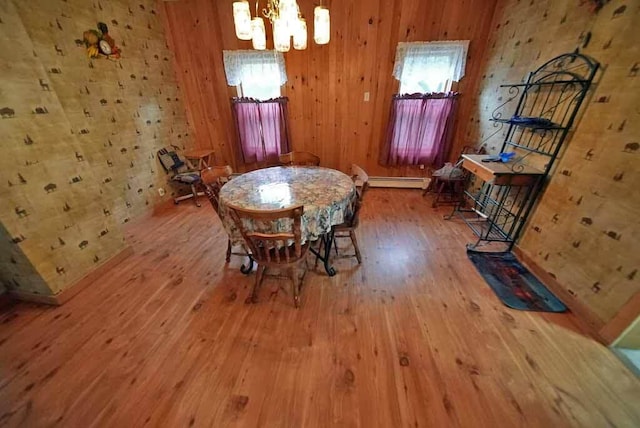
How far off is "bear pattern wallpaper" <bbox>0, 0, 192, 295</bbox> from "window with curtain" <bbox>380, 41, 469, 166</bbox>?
3.45m

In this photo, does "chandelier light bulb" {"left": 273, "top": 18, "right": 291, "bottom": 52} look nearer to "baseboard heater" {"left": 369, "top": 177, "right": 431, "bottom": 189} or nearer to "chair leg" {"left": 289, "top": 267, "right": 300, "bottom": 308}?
"chair leg" {"left": 289, "top": 267, "right": 300, "bottom": 308}

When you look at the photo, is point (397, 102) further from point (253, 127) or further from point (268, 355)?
point (268, 355)

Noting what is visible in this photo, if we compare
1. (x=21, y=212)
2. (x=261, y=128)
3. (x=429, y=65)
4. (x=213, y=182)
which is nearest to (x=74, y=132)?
(x=21, y=212)

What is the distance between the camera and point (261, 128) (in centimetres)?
379

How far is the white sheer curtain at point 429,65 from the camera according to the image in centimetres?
313

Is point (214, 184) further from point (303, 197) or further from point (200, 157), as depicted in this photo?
point (200, 157)

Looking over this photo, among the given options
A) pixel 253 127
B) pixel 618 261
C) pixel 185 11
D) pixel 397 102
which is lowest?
pixel 618 261

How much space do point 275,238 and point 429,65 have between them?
11.0 feet

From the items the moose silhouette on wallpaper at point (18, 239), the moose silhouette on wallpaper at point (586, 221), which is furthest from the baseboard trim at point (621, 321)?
the moose silhouette on wallpaper at point (18, 239)

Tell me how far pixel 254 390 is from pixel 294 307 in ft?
1.97

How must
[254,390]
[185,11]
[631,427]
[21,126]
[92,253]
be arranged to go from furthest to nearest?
[185,11], [92,253], [21,126], [254,390], [631,427]

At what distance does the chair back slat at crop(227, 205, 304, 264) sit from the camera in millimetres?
1411

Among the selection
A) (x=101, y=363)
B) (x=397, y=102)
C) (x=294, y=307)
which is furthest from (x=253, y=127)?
(x=101, y=363)

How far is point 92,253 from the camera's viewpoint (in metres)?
2.09
